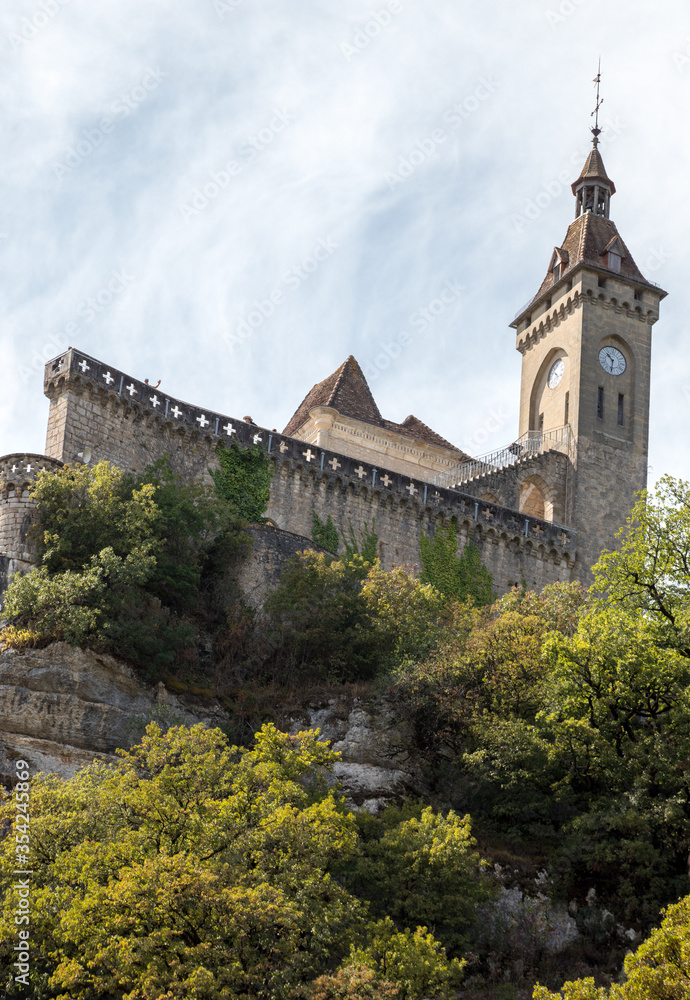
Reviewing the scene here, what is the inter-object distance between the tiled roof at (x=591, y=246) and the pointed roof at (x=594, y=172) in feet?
7.23

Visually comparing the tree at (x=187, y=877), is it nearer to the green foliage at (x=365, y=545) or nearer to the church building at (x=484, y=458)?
the church building at (x=484, y=458)

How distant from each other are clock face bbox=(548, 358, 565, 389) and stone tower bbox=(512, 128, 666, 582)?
56mm

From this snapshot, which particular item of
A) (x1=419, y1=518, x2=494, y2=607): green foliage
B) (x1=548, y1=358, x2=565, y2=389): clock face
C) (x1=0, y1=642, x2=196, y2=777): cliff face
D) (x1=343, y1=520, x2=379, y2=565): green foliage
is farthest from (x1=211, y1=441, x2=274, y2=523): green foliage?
(x1=548, y1=358, x2=565, y2=389): clock face

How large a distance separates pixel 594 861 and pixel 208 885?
9215 millimetres

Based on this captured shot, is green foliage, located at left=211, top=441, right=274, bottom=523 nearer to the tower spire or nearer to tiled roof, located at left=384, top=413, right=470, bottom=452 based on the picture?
tiled roof, located at left=384, top=413, right=470, bottom=452

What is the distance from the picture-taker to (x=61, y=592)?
27.7 meters

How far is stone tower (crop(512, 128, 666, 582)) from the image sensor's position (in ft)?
158

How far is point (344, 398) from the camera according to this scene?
47281 mm

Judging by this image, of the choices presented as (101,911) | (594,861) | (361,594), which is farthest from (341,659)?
(101,911)

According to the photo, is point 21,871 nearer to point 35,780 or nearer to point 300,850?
point 35,780

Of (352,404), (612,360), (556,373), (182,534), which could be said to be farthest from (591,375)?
(182,534)

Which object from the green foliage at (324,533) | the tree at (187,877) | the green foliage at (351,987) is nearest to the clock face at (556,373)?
the green foliage at (324,533)

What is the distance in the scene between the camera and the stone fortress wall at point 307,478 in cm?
3438

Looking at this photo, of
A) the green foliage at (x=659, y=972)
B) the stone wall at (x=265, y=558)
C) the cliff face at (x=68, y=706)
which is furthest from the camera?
the stone wall at (x=265, y=558)
